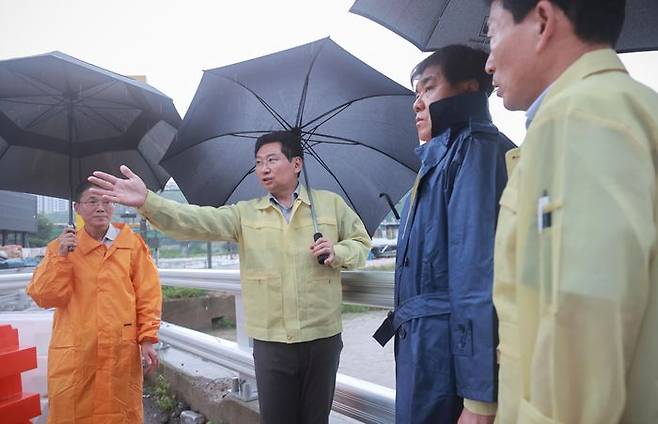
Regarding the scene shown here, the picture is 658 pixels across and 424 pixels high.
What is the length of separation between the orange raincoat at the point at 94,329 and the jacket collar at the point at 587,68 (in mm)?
2793

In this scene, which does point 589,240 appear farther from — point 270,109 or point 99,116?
point 99,116

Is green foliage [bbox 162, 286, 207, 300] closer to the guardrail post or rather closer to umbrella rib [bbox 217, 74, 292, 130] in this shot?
the guardrail post

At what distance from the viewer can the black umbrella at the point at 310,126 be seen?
248 centimetres

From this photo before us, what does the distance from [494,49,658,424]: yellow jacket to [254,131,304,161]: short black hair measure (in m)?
1.79

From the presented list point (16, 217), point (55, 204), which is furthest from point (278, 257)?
point (16, 217)

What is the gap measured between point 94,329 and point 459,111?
98.2 inches

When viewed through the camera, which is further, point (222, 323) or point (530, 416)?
point (222, 323)

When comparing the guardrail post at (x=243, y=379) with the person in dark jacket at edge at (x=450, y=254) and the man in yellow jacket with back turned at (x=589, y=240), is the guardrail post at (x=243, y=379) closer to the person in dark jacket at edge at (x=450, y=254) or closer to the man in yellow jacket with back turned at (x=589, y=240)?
the person in dark jacket at edge at (x=450, y=254)

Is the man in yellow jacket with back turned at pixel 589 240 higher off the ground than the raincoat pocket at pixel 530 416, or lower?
higher

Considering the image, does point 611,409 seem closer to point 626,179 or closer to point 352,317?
point 626,179

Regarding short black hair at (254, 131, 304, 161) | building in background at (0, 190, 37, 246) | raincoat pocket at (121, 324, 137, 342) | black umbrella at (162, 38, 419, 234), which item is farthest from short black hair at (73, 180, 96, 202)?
short black hair at (254, 131, 304, 161)

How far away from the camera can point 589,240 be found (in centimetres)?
77

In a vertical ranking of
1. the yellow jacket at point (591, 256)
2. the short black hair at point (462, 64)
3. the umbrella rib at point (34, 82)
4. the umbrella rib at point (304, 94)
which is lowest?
the yellow jacket at point (591, 256)

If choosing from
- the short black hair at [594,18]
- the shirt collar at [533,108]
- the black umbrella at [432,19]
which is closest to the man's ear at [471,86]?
the black umbrella at [432,19]
